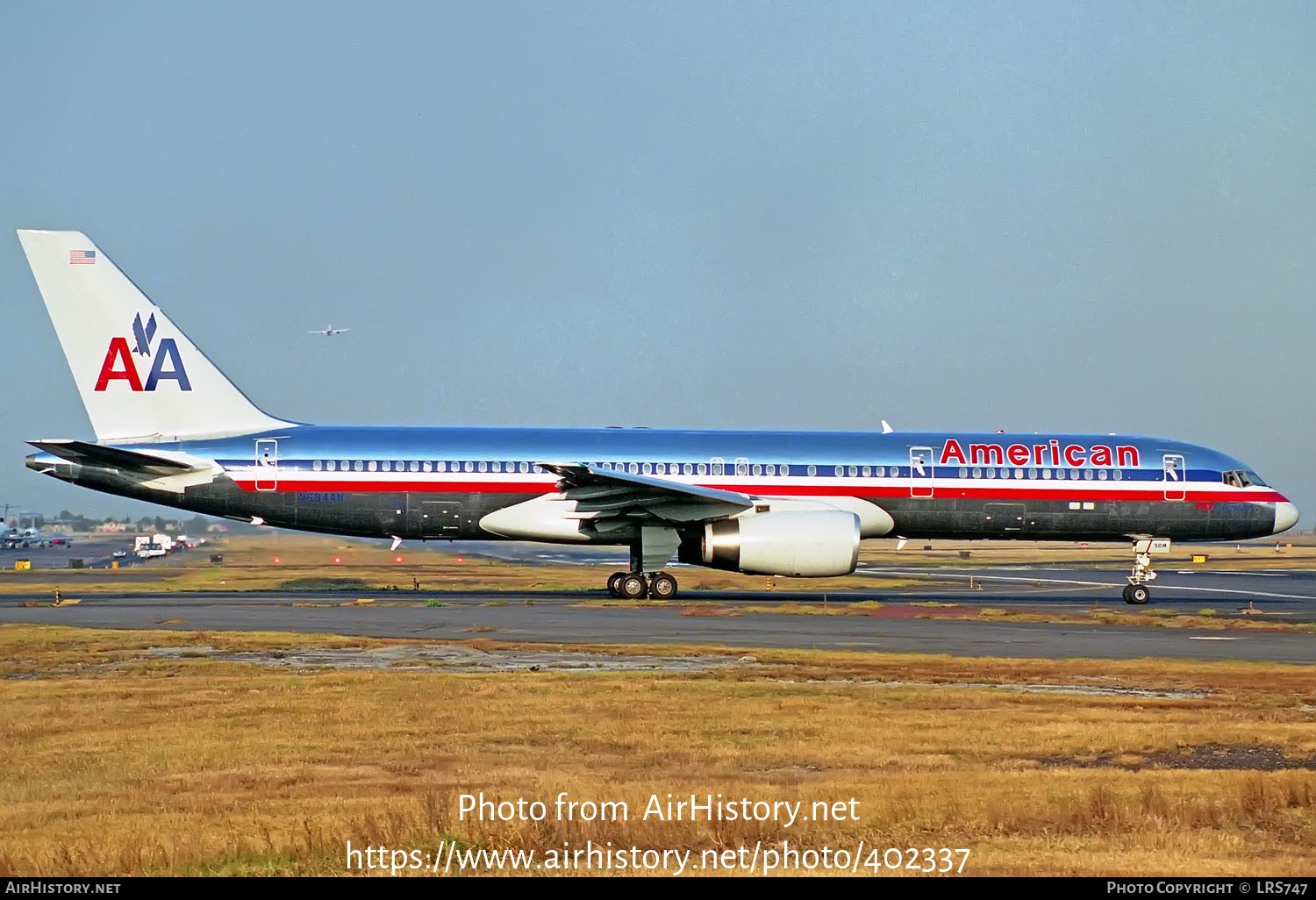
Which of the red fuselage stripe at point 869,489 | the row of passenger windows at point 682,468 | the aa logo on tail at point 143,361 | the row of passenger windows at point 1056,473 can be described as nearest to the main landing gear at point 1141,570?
the red fuselage stripe at point 869,489

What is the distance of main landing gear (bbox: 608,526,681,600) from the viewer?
32.0 meters

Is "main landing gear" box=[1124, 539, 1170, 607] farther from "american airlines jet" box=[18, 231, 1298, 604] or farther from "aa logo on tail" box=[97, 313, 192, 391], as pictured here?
"aa logo on tail" box=[97, 313, 192, 391]

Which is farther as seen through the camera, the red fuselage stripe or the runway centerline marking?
the runway centerline marking

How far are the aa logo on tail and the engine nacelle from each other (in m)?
13.7

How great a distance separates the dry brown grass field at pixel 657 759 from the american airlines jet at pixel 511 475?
13240 millimetres

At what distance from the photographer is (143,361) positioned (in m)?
32.3

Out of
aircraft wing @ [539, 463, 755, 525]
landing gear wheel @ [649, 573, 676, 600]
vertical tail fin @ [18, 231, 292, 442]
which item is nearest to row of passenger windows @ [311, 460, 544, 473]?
aircraft wing @ [539, 463, 755, 525]

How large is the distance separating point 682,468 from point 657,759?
72.2 ft

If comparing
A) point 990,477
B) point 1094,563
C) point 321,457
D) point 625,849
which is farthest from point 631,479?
point 1094,563

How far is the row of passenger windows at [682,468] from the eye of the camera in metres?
32.1

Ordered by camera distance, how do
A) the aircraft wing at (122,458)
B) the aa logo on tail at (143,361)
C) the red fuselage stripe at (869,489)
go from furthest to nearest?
the aa logo on tail at (143,361) < the red fuselage stripe at (869,489) < the aircraft wing at (122,458)

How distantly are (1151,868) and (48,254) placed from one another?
31.2 metres

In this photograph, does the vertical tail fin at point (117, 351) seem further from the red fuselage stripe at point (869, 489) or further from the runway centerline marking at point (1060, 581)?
the runway centerline marking at point (1060, 581)
